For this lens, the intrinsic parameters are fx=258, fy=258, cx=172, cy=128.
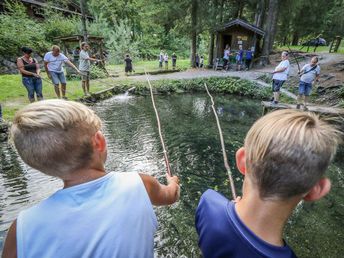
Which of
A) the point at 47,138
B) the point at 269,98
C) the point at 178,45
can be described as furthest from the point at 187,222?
the point at 178,45

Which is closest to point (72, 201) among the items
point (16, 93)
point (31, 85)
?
point (31, 85)

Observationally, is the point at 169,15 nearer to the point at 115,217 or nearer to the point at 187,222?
the point at 187,222

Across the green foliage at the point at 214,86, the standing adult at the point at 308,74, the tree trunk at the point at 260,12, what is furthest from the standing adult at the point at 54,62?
the tree trunk at the point at 260,12

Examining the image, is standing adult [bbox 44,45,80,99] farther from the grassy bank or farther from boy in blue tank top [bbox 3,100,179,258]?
boy in blue tank top [bbox 3,100,179,258]

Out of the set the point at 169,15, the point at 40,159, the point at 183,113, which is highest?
the point at 169,15

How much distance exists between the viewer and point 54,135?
114cm

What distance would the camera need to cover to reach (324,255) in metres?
3.79

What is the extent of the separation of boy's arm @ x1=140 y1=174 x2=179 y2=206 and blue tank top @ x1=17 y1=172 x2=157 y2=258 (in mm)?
176

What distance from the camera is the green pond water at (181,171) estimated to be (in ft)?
13.4

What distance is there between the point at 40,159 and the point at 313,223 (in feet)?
15.7

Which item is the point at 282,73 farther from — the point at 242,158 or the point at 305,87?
the point at 242,158

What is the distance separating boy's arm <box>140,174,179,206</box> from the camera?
1.47m

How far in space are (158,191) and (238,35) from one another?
2343cm

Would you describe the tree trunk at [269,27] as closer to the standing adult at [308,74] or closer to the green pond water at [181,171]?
the standing adult at [308,74]
